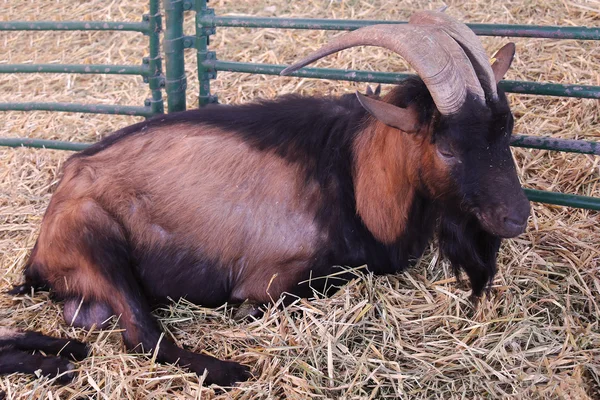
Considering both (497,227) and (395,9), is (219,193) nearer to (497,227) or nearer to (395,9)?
(497,227)

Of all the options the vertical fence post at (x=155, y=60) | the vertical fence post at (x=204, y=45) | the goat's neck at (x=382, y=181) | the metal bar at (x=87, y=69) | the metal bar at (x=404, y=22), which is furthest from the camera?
the metal bar at (x=87, y=69)

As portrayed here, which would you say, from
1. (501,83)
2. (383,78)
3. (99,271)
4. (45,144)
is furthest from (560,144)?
(45,144)

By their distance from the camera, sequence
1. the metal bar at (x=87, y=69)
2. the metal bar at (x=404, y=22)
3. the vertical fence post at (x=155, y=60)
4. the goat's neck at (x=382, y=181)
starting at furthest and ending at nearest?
the metal bar at (x=87, y=69) < the vertical fence post at (x=155, y=60) < the metal bar at (x=404, y=22) < the goat's neck at (x=382, y=181)

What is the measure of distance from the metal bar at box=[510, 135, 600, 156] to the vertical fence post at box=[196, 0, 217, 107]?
2.23m

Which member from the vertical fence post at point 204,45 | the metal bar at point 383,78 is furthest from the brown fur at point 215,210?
the vertical fence post at point 204,45

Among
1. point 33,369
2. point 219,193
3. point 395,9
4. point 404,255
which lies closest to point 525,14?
point 395,9

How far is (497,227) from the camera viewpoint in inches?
123

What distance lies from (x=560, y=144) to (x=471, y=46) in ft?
3.80

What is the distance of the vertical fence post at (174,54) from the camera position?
468cm

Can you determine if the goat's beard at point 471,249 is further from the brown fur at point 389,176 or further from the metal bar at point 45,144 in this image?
the metal bar at point 45,144

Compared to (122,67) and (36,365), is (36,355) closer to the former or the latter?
(36,365)

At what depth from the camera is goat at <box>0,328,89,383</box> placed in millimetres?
3256

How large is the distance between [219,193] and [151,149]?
0.52 metres

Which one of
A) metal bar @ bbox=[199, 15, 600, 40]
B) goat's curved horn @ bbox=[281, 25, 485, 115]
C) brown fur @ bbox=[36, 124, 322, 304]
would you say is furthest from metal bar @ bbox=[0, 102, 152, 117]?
goat's curved horn @ bbox=[281, 25, 485, 115]
